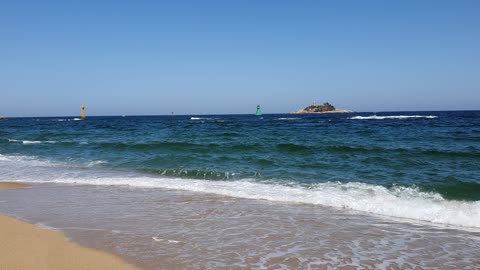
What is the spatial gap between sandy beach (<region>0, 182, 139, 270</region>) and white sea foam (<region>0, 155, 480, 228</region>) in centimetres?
481

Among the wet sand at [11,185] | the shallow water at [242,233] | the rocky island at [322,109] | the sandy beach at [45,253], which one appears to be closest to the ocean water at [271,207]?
the shallow water at [242,233]

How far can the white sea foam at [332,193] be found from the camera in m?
7.59

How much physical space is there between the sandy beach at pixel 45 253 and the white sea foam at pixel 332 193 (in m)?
4.81

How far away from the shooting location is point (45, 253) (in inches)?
191

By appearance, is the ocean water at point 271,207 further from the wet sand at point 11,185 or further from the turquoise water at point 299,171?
the wet sand at point 11,185

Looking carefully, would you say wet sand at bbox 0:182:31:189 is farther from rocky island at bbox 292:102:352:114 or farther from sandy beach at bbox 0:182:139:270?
rocky island at bbox 292:102:352:114

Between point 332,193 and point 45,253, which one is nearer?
point 45,253

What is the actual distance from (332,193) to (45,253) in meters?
6.64

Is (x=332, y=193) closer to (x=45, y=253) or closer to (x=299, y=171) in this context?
(x=299, y=171)

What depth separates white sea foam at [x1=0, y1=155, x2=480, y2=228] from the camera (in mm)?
7590

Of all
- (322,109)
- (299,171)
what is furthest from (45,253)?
(322,109)

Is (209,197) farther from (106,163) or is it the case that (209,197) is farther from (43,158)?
(43,158)

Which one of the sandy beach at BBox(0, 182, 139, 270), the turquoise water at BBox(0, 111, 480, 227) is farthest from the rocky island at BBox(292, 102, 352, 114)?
the sandy beach at BBox(0, 182, 139, 270)

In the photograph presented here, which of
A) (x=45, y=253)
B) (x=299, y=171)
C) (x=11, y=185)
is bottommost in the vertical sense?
(x=11, y=185)
